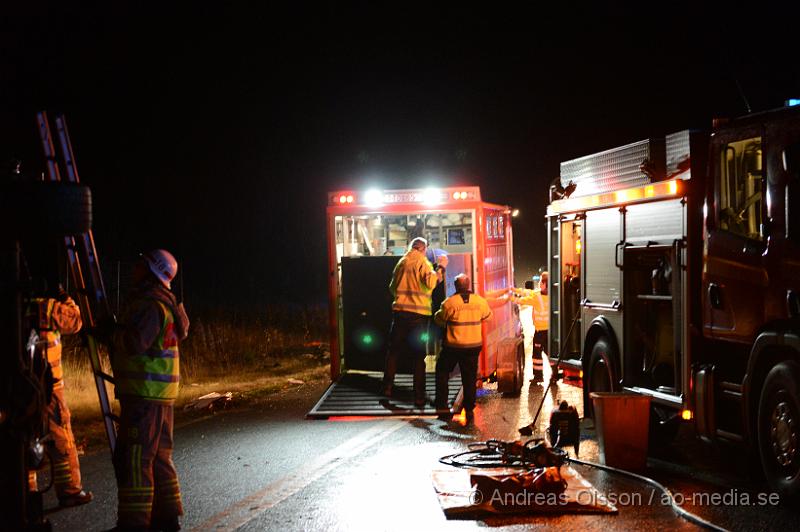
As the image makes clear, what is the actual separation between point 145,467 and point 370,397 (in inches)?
240

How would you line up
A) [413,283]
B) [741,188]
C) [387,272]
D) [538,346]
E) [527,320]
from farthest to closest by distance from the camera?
[527,320]
[538,346]
[387,272]
[413,283]
[741,188]

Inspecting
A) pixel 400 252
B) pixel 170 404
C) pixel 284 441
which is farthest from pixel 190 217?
pixel 170 404

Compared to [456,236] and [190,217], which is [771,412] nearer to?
[456,236]

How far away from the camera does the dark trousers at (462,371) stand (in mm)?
11461

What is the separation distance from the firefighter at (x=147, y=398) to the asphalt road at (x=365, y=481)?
40cm

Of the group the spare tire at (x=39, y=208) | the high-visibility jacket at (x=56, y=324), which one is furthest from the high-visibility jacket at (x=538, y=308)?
the spare tire at (x=39, y=208)

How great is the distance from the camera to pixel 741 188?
7.76 meters

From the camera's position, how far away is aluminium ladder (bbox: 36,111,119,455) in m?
6.12

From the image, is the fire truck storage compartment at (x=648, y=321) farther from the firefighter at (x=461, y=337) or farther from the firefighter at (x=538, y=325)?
the firefighter at (x=538, y=325)

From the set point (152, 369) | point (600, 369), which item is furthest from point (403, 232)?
point (152, 369)

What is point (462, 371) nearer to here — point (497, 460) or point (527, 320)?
point (497, 460)

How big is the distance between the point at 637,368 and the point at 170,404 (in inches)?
193

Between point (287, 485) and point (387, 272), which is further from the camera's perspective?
point (387, 272)

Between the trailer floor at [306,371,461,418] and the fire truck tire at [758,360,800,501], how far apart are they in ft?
15.7
